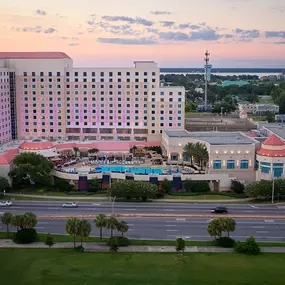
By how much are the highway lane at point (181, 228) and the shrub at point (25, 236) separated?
3.92 metres

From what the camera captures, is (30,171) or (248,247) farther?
(30,171)

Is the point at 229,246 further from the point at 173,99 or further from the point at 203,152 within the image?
the point at 173,99

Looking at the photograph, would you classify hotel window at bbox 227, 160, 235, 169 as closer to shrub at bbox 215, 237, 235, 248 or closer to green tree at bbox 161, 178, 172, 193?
green tree at bbox 161, 178, 172, 193

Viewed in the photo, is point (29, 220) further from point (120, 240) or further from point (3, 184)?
point (3, 184)

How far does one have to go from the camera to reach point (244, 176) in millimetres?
84062

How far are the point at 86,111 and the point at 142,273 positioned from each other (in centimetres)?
6548

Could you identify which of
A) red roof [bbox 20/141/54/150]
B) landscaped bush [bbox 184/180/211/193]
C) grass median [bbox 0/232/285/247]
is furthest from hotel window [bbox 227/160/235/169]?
red roof [bbox 20/141/54/150]

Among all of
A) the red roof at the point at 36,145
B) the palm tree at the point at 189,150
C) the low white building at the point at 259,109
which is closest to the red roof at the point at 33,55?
the red roof at the point at 36,145

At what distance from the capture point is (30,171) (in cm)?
7769

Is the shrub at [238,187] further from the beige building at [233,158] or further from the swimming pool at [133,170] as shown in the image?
the swimming pool at [133,170]

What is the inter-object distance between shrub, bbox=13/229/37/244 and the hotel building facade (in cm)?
5375

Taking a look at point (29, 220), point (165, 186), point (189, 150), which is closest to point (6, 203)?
point (29, 220)

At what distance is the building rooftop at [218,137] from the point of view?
88.0m

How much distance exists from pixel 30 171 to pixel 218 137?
126 feet
